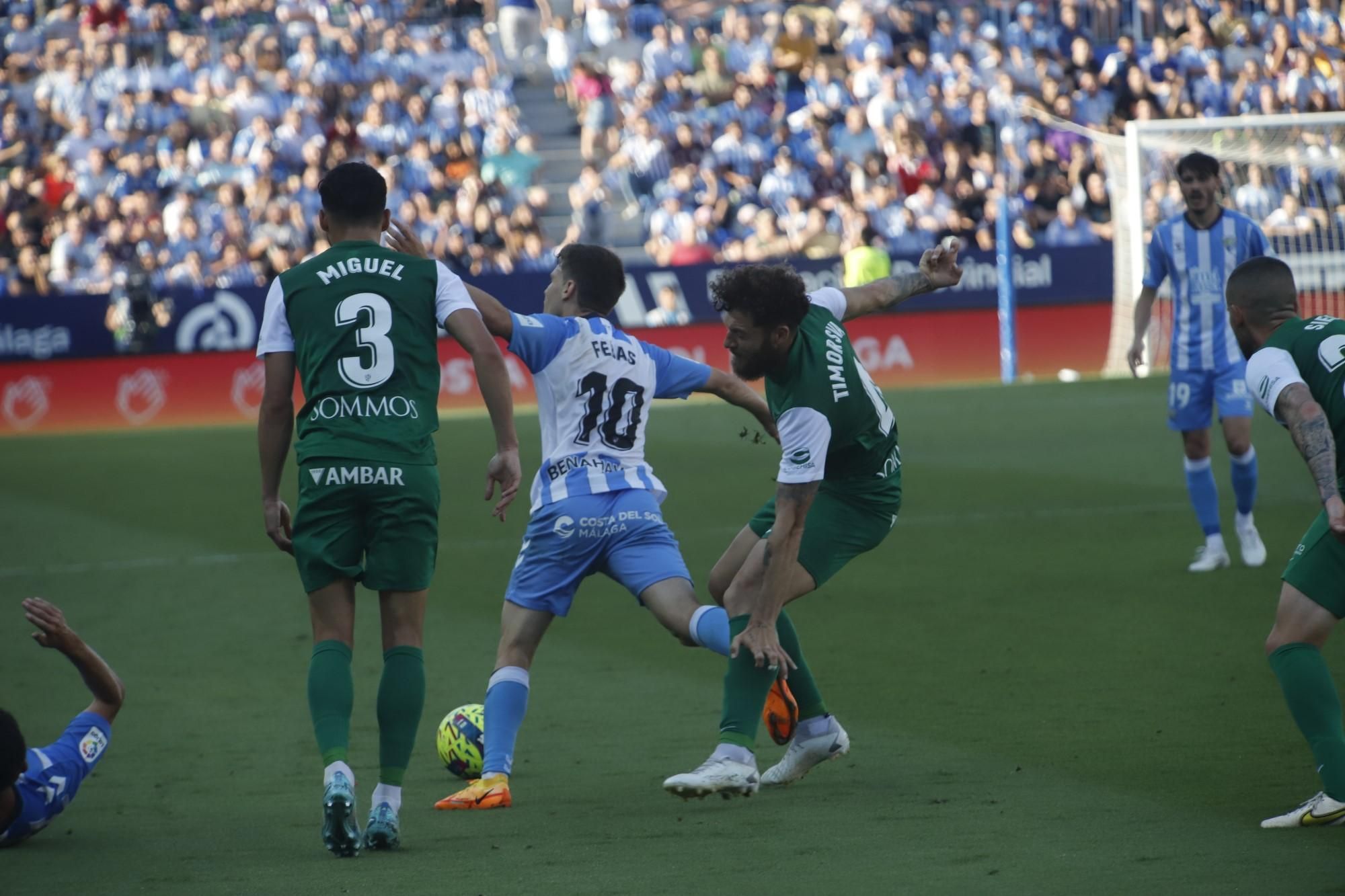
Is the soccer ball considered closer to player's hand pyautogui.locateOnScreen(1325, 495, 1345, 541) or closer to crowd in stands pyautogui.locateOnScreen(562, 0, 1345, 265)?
player's hand pyautogui.locateOnScreen(1325, 495, 1345, 541)

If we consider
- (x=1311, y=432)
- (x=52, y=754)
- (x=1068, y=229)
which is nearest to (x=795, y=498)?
(x=1311, y=432)

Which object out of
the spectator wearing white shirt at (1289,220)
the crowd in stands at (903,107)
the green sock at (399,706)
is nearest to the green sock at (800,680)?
the green sock at (399,706)

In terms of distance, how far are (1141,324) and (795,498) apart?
5.69 metres

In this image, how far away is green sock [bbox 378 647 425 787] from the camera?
5250 millimetres

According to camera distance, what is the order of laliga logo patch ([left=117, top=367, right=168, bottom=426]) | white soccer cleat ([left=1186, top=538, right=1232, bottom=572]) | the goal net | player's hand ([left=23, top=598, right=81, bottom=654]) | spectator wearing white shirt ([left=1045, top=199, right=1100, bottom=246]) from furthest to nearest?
spectator wearing white shirt ([left=1045, top=199, right=1100, bottom=246]), laliga logo patch ([left=117, top=367, right=168, bottom=426]), the goal net, white soccer cleat ([left=1186, top=538, right=1232, bottom=572]), player's hand ([left=23, top=598, right=81, bottom=654])

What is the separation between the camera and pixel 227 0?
2750 cm

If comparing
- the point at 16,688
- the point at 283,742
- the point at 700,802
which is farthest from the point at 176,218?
the point at 700,802

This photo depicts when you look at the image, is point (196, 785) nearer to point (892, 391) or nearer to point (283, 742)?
point (283, 742)

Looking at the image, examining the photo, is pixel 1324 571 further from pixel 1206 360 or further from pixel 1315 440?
pixel 1206 360

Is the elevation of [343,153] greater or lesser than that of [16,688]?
greater

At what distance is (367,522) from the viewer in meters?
5.30

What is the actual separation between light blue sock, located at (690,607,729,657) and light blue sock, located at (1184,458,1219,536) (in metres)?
5.29

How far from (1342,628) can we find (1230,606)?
824 mm

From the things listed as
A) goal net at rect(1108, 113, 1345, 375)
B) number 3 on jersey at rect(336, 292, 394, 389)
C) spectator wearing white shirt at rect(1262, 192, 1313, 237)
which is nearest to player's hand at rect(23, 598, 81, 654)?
number 3 on jersey at rect(336, 292, 394, 389)
